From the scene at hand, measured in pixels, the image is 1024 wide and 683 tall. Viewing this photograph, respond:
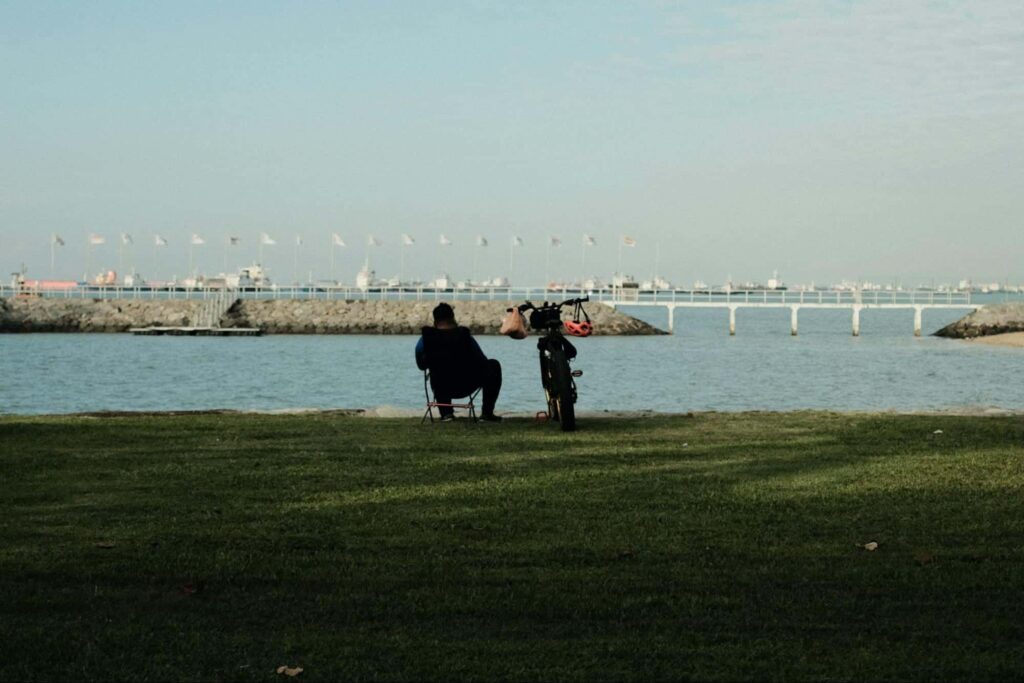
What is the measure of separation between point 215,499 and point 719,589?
3991mm

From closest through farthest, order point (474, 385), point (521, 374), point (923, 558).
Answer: point (923, 558), point (474, 385), point (521, 374)

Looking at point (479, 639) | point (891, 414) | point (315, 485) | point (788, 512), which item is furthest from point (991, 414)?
point (479, 639)

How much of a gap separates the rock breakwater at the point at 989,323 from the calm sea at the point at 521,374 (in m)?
7.23

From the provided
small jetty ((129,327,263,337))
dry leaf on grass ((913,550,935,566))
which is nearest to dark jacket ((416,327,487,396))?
dry leaf on grass ((913,550,935,566))

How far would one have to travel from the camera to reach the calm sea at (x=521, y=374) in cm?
4381

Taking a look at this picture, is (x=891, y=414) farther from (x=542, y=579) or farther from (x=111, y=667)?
(x=111, y=667)

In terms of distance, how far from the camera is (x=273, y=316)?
12531cm

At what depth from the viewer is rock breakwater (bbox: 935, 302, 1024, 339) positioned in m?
116

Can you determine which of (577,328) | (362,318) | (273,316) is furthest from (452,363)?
(273,316)

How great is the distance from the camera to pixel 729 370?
68.8m

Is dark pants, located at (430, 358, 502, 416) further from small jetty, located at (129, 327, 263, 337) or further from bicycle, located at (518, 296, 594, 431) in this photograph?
small jetty, located at (129, 327, 263, 337)

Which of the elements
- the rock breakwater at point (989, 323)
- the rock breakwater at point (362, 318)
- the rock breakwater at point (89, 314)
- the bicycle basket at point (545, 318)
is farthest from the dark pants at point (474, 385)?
the rock breakwater at point (89, 314)

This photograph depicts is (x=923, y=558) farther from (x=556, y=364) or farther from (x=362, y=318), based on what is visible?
(x=362, y=318)

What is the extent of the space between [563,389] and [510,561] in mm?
6721
